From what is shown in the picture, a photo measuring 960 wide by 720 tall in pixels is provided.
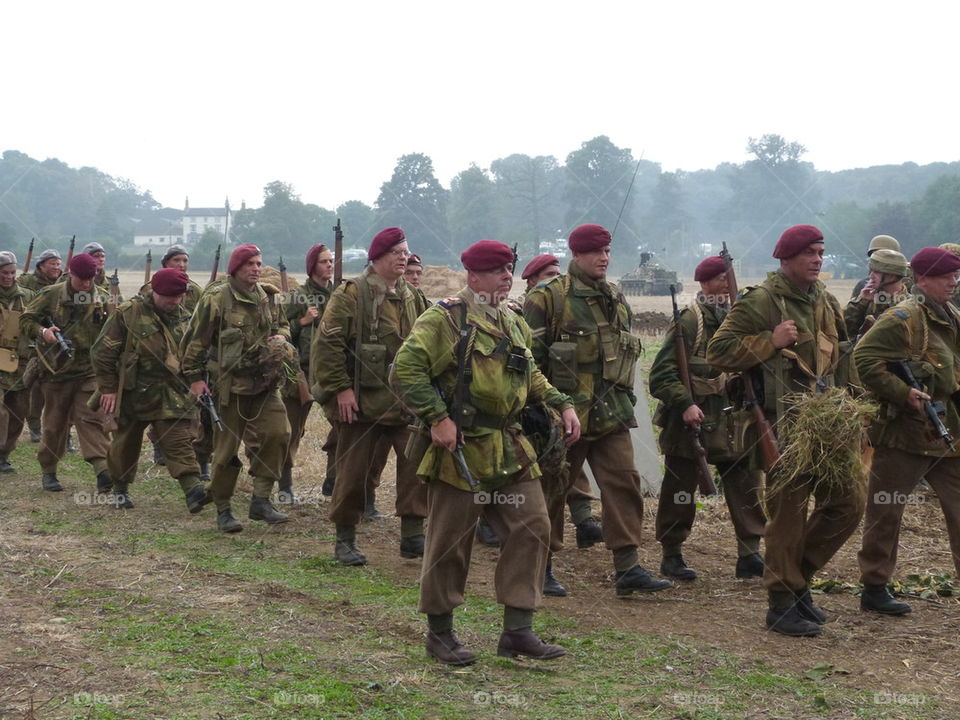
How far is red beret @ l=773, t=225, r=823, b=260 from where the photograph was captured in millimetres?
6730

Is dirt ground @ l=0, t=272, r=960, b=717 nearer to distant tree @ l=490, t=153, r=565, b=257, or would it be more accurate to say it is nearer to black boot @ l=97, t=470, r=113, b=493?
black boot @ l=97, t=470, r=113, b=493

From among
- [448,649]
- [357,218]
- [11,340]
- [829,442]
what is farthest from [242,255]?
[357,218]

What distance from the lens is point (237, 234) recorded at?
5191cm

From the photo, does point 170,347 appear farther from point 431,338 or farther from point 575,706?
point 575,706

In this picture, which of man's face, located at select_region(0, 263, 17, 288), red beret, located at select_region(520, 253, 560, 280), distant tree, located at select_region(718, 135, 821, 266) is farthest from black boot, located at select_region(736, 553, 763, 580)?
distant tree, located at select_region(718, 135, 821, 266)

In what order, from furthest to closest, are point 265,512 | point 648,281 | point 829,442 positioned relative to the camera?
point 648,281
point 265,512
point 829,442

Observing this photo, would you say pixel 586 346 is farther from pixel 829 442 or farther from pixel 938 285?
pixel 938 285

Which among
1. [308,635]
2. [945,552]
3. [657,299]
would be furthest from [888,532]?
[657,299]

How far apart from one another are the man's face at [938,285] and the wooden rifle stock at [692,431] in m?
1.52

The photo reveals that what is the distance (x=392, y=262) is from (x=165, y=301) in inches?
107

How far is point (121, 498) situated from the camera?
10.6 metres

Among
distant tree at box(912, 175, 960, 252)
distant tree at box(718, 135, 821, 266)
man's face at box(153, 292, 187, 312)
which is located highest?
distant tree at box(718, 135, 821, 266)

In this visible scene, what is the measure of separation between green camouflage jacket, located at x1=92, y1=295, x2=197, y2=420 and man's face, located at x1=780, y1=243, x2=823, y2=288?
5.41m

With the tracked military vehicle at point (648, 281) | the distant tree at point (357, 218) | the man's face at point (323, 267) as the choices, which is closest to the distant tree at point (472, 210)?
→ the distant tree at point (357, 218)
